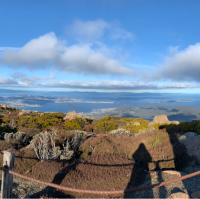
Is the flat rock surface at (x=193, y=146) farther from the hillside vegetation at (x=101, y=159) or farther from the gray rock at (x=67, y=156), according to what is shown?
the gray rock at (x=67, y=156)

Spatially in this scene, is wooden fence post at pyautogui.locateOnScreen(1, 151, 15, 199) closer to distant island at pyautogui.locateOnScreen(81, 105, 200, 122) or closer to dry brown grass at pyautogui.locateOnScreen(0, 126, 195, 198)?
dry brown grass at pyautogui.locateOnScreen(0, 126, 195, 198)

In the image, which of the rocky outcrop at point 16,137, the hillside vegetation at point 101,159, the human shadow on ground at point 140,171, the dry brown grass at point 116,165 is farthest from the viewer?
the rocky outcrop at point 16,137

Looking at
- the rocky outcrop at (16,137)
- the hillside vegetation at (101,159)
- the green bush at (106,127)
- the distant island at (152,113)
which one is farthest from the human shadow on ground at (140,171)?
the distant island at (152,113)

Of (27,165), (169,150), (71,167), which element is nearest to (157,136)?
(169,150)

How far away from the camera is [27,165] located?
6379 mm

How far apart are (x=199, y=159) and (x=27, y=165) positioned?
6792 millimetres

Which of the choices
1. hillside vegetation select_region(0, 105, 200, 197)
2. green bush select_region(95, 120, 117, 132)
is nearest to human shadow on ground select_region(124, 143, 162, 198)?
hillside vegetation select_region(0, 105, 200, 197)

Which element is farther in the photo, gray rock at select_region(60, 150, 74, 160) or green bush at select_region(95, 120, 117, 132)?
green bush at select_region(95, 120, 117, 132)

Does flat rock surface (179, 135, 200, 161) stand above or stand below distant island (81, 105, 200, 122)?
above

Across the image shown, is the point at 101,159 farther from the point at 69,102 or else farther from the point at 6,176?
the point at 69,102

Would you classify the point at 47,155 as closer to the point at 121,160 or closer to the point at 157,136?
the point at 121,160

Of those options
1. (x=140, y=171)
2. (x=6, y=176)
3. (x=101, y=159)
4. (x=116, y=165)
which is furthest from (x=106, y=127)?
(x=6, y=176)

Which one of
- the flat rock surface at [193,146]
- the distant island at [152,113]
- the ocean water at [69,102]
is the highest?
the flat rock surface at [193,146]

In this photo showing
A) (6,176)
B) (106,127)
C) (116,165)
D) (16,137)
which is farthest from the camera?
(106,127)
